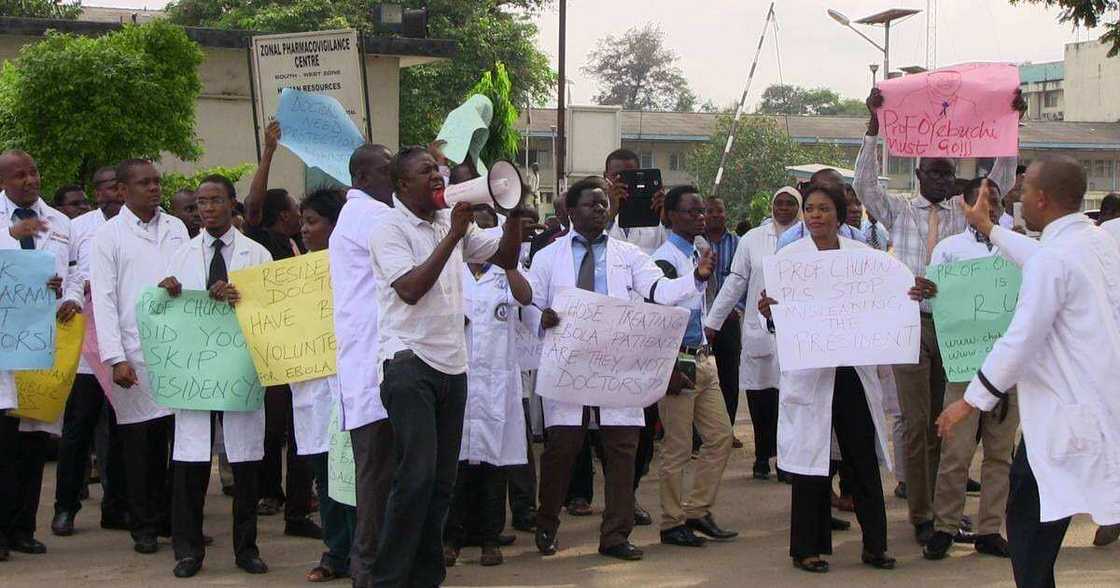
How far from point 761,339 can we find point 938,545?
2.96m

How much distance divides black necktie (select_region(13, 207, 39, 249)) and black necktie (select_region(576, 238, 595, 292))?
3147mm

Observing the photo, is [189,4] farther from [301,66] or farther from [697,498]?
[697,498]

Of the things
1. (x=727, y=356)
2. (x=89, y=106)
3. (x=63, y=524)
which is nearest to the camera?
(x=63, y=524)

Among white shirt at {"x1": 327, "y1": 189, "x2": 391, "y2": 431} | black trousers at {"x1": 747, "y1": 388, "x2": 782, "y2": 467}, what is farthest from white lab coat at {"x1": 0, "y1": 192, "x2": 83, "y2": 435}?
black trousers at {"x1": 747, "y1": 388, "x2": 782, "y2": 467}

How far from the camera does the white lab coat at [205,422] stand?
7578 millimetres

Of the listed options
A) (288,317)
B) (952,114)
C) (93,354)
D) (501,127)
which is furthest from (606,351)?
(501,127)

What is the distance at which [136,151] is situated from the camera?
543 inches

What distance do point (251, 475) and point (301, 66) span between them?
415 cm

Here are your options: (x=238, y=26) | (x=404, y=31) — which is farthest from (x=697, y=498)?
(x=238, y=26)

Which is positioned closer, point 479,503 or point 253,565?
point 253,565

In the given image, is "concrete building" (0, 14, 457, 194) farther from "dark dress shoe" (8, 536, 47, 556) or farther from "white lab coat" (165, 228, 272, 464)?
"white lab coat" (165, 228, 272, 464)

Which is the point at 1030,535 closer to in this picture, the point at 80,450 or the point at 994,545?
the point at 994,545

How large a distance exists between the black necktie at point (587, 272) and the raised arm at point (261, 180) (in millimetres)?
1898

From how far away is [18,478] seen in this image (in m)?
8.15
